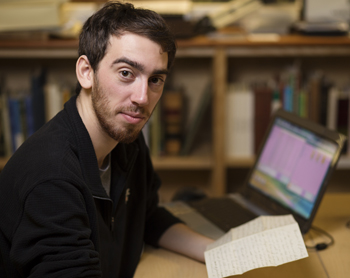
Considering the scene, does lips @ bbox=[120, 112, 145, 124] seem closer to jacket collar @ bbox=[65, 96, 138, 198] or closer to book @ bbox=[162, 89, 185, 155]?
jacket collar @ bbox=[65, 96, 138, 198]

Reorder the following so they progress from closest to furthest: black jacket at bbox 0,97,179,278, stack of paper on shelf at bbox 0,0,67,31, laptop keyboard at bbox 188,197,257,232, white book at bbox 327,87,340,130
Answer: black jacket at bbox 0,97,179,278 < laptop keyboard at bbox 188,197,257,232 < stack of paper on shelf at bbox 0,0,67,31 < white book at bbox 327,87,340,130

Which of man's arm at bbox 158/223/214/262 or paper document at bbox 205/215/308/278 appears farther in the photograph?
man's arm at bbox 158/223/214/262

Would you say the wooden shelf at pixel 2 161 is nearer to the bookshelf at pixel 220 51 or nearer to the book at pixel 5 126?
the book at pixel 5 126

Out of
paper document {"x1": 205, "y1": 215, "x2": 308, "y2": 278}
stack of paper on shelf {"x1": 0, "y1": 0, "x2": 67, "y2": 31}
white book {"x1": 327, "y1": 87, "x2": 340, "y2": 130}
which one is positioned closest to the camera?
paper document {"x1": 205, "y1": 215, "x2": 308, "y2": 278}

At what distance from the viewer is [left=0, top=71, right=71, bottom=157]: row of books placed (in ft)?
6.57

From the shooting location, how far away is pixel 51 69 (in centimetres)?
226

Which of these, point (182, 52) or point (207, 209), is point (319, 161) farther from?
point (182, 52)

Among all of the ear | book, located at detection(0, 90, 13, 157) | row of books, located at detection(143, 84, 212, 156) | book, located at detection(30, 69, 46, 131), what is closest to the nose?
the ear

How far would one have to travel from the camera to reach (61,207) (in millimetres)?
806

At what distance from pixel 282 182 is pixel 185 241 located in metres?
0.36

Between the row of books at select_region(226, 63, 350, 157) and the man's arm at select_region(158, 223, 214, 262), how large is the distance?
2.94ft

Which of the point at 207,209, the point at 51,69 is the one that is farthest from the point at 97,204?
the point at 51,69

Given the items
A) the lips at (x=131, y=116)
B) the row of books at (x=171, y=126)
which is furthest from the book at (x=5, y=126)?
the lips at (x=131, y=116)

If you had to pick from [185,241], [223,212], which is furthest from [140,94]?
[223,212]
